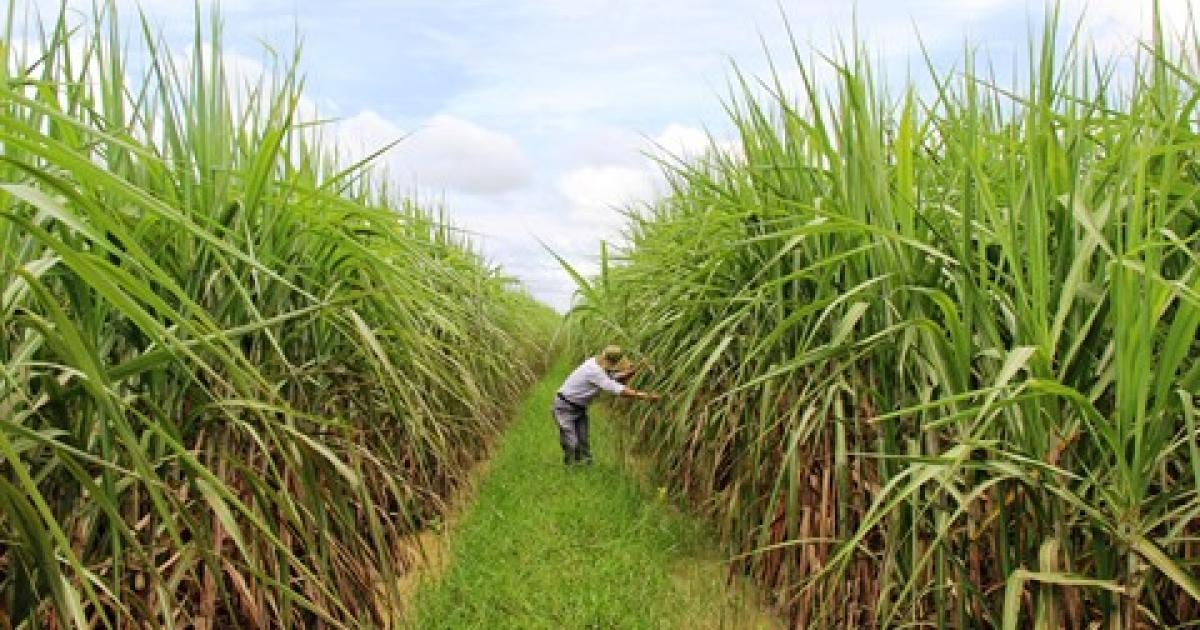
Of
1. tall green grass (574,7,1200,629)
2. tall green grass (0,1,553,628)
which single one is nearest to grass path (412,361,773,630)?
tall green grass (574,7,1200,629)

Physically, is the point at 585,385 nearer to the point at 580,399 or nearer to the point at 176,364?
the point at 580,399

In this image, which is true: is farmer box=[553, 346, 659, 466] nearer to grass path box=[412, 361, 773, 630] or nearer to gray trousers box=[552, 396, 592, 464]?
gray trousers box=[552, 396, 592, 464]

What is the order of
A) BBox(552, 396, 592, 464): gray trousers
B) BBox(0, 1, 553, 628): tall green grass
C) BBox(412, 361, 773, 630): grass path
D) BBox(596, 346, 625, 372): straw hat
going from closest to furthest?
BBox(0, 1, 553, 628): tall green grass, BBox(412, 361, 773, 630): grass path, BBox(596, 346, 625, 372): straw hat, BBox(552, 396, 592, 464): gray trousers

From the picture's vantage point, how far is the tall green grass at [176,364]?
1203 mm

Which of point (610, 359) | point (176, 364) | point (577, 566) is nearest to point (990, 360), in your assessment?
point (176, 364)

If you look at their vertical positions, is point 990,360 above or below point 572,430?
above

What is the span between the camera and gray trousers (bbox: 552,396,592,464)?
6.46m

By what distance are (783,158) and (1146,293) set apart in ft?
4.71

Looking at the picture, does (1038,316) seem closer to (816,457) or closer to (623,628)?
(816,457)

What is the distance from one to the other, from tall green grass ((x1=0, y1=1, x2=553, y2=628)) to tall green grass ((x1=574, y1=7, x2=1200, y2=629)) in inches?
41.2

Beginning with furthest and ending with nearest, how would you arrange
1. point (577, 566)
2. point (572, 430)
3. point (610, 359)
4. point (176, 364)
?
point (572, 430)
point (610, 359)
point (577, 566)
point (176, 364)

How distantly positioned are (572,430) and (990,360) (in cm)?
468

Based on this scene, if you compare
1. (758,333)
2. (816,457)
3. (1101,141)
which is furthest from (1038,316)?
(758,333)

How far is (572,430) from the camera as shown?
6.48m
